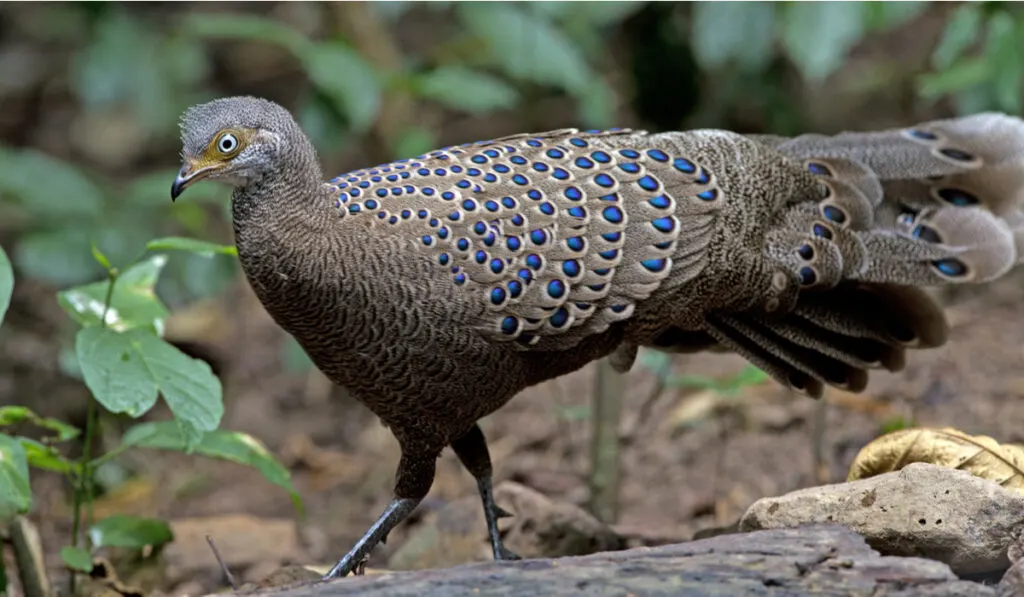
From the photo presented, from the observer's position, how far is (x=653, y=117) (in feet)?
25.3

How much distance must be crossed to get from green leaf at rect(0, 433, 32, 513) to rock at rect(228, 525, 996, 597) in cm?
104

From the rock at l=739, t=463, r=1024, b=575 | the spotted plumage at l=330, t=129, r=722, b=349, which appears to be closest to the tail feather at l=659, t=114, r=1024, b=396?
the spotted plumage at l=330, t=129, r=722, b=349

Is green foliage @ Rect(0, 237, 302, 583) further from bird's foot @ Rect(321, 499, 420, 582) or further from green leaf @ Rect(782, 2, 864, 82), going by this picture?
green leaf @ Rect(782, 2, 864, 82)

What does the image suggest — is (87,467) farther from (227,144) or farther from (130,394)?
(227,144)

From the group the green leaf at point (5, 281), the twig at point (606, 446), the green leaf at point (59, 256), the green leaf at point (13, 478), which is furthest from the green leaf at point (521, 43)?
the green leaf at point (13, 478)

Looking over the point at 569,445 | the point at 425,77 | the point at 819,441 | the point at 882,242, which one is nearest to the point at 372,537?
the point at 882,242

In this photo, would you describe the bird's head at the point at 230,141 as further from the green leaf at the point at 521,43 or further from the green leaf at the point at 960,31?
the green leaf at the point at 960,31

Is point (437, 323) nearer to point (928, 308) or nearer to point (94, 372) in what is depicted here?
point (94, 372)

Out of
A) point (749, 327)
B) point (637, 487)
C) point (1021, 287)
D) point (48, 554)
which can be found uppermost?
point (749, 327)

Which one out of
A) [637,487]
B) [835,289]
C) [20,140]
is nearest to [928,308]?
[835,289]

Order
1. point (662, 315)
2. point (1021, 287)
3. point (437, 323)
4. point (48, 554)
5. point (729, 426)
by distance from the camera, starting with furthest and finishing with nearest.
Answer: point (1021, 287), point (729, 426), point (48, 554), point (662, 315), point (437, 323)

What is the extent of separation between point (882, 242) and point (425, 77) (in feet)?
9.38

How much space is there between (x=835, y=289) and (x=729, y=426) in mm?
2214

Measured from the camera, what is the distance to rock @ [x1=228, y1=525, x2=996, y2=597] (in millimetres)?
2928
